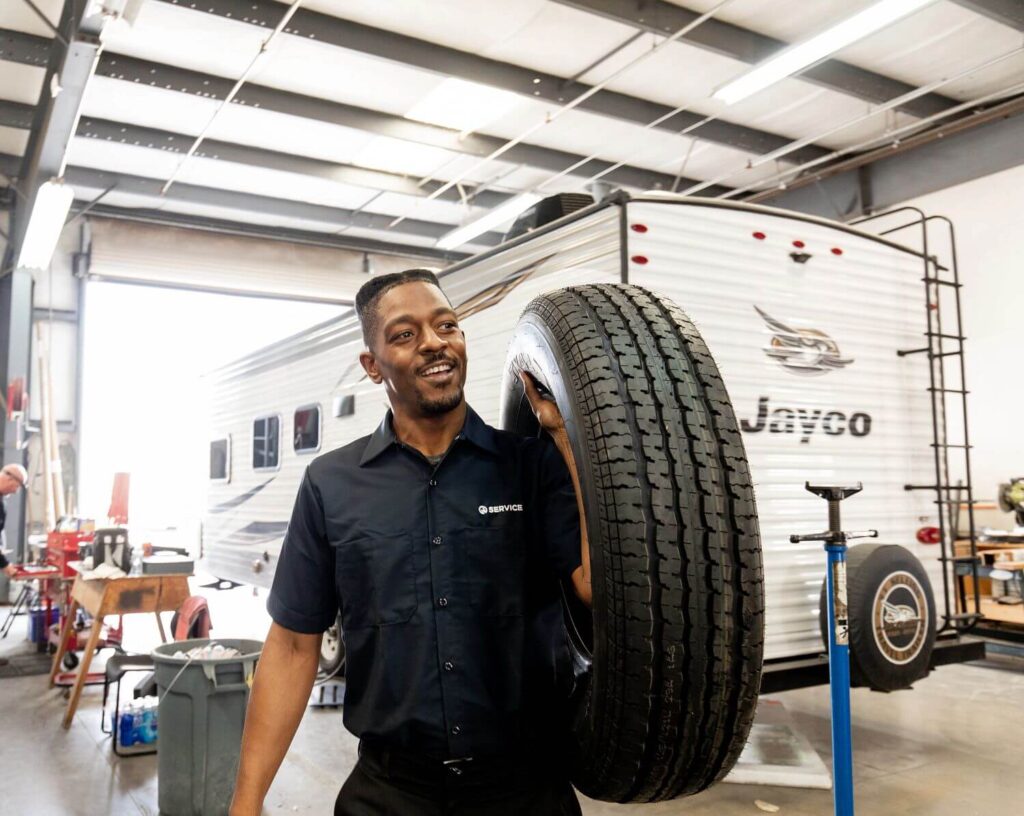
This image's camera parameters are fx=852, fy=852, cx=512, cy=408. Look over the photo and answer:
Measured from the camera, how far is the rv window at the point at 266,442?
6898mm

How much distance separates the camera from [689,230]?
3607 millimetres

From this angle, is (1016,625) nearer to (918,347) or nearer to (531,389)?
(918,347)

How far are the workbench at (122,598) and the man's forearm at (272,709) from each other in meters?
3.52

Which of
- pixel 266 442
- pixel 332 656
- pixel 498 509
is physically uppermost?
pixel 266 442

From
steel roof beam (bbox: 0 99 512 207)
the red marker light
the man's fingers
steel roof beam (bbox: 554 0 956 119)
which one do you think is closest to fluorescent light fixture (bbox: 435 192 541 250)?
steel roof beam (bbox: 0 99 512 207)

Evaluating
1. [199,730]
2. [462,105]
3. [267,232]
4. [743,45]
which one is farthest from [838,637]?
[267,232]

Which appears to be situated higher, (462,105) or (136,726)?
(462,105)

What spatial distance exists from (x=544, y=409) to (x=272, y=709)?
798 mm

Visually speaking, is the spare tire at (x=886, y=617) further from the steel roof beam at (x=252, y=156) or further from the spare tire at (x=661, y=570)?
the steel roof beam at (x=252, y=156)

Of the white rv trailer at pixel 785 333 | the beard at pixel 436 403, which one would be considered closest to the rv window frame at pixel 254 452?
the white rv trailer at pixel 785 333

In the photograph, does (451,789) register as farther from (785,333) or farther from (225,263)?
(225,263)

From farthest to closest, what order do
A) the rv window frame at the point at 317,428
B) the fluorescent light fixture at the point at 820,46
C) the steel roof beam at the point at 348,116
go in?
the steel roof beam at the point at 348,116 → the rv window frame at the point at 317,428 → the fluorescent light fixture at the point at 820,46

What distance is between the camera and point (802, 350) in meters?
3.90

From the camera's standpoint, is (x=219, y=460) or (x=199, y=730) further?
(x=219, y=460)
